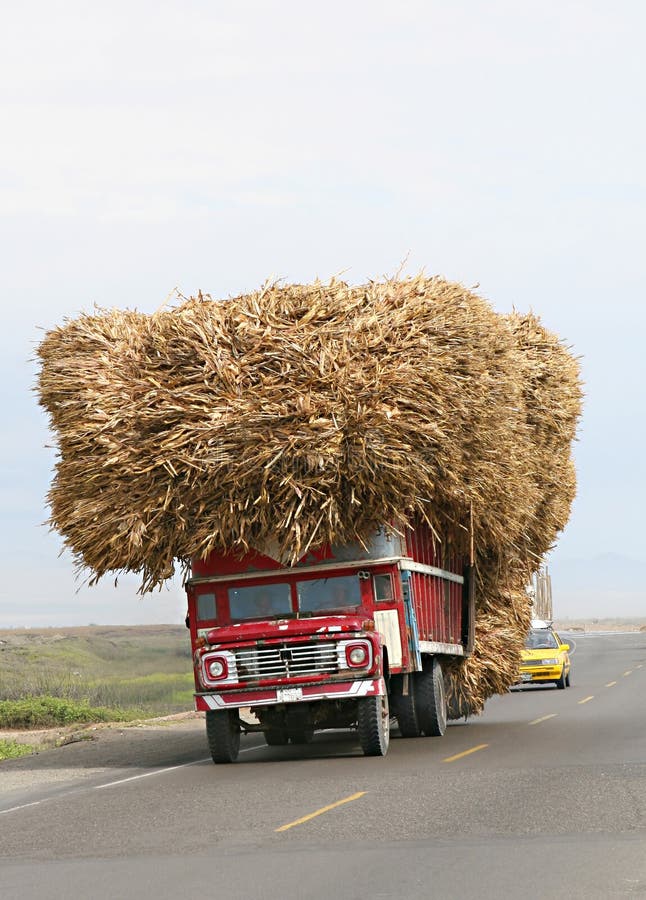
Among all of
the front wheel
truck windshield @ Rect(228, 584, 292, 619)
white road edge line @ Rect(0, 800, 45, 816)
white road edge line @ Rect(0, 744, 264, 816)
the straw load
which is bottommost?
white road edge line @ Rect(0, 800, 45, 816)

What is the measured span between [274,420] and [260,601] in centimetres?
271

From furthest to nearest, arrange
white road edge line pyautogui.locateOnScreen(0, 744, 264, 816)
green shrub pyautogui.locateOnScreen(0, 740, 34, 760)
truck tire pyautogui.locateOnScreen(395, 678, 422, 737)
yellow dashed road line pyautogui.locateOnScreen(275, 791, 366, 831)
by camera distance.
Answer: green shrub pyautogui.locateOnScreen(0, 740, 34, 760)
truck tire pyautogui.locateOnScreen(395, 678, 422, 737)
white road edge line pyautogui.locateOnScreen(0, 744, 264, 816)
yellow dashed road line pyautogui.locateOnScreen(275, 791, 366, 831)

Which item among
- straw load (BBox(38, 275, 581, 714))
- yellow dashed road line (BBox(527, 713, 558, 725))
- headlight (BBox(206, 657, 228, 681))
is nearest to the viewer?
straw load (BBox(38, 275, 581, 714))

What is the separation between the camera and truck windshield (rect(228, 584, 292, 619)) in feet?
60.0

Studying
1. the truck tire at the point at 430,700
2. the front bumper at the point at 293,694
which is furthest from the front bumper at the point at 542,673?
the front bumper at the point at 293,694

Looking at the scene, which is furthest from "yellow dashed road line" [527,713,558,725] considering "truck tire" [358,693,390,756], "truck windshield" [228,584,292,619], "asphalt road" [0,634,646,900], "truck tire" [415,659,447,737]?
"truck windshield" [228,584,292,619]

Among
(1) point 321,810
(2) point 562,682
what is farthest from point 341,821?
(2) point 562,682

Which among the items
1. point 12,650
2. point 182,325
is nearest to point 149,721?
point 182,325

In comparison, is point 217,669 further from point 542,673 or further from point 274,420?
point 542,673

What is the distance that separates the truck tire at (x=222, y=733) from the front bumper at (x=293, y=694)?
222 mm

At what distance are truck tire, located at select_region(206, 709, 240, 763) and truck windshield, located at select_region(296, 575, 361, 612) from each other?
1.66m

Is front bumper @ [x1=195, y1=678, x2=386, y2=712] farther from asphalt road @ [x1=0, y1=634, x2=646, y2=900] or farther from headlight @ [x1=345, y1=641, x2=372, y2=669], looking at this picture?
asphalt road @ [x1=0, y1=634, x2=646, y2=900]

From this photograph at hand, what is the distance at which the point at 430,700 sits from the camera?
20.4 m

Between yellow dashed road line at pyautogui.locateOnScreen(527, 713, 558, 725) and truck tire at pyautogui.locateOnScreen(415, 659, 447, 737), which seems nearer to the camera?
truck tire at pyautogui.locateOnScreen(415, 659, 447, 737)
